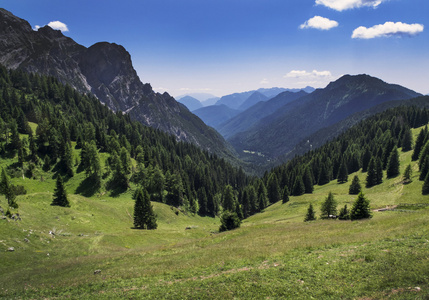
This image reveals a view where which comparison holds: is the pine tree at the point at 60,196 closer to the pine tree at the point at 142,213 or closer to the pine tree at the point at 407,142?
the pine tree at the point at 142,213

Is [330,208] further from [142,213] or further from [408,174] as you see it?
[142,213]

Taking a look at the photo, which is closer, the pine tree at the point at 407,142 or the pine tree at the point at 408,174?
the pine tree at the point at 408,174

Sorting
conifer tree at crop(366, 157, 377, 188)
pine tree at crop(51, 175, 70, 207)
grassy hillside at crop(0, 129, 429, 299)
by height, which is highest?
pine tree at crop(51, 175, 70, 207)

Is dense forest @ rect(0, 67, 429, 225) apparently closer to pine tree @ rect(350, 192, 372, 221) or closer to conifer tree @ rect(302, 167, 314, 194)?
conifer tree @ rect(302, 167, 314, 194)

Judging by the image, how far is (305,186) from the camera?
111250 millimetres

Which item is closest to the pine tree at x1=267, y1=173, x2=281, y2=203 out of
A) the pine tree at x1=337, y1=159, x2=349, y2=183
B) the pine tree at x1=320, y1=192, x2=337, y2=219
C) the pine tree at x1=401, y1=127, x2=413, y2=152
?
the pine tree at x1=337, y1=159, x2=349, y2=183

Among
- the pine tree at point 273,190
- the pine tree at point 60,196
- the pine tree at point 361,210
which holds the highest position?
the pine tree at point 60,196

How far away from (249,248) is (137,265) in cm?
1473

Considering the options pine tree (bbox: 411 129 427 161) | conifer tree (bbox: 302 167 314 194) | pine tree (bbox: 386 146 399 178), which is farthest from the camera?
conifer tree (bbox: 302 167 314 194)

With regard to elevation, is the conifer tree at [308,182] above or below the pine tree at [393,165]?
below

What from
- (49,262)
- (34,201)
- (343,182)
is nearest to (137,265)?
(49,262)

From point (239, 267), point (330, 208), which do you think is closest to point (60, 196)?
point (239, 267)

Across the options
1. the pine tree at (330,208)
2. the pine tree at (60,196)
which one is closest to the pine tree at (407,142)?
the pine tree at (330,208)

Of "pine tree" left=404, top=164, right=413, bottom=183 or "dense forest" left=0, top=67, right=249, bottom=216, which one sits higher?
"dense forest" left=0, top=67, right=249, bottom=216
